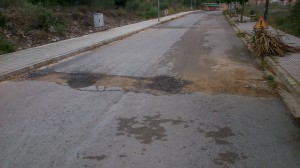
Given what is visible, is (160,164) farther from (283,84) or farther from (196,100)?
(283,84)

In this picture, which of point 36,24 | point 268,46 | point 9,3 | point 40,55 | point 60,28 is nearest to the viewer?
point 40,55

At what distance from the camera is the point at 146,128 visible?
16.8 ft

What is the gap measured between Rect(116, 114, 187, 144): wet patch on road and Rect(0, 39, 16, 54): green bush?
26.5 ft

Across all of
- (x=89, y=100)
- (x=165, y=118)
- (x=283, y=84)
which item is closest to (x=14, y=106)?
(x=89, y=100)

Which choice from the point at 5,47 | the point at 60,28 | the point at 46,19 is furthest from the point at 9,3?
the point at 5,47

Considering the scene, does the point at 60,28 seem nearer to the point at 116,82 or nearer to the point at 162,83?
the point at 116,82

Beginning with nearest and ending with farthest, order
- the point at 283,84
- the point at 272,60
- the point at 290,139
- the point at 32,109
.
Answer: the point at 290,139 → the point at 32,109 → the point at 283,84 → the point at 272,60

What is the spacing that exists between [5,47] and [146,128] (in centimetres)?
883

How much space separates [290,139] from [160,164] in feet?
6.96

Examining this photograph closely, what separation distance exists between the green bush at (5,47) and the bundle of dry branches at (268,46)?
9179mm

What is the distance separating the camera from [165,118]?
217 inches

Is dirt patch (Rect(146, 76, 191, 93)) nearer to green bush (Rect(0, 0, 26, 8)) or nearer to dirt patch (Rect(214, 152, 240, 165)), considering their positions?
dirt patch (Rect(214, 152, 240, 165))

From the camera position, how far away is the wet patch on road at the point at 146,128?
4766 mm

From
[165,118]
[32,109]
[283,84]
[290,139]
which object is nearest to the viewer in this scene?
[290,139]
